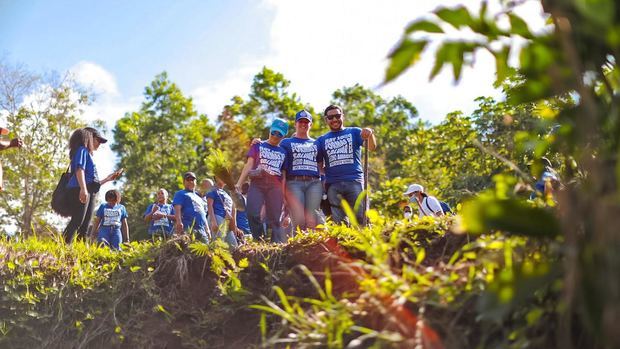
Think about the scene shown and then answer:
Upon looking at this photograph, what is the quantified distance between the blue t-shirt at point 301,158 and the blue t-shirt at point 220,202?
173cm

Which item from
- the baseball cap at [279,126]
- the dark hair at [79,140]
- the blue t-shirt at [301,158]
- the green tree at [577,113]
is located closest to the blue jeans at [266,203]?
the blue t-shirt at [301,158]

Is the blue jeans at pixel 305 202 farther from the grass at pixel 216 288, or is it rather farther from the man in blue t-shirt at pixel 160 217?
the man in blue t-shirt at pixel 160 217

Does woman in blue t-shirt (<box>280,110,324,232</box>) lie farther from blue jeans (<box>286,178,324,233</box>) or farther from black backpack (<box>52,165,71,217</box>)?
black backpack (<box>52,165,71,217</box>)

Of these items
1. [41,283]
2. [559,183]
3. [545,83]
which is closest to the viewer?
[545,83]

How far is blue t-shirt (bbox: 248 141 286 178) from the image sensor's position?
7.41 m

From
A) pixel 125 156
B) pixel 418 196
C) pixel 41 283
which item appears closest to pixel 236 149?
pixel 125 156

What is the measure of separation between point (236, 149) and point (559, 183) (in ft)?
89.9

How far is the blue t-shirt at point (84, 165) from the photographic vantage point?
7.36 meters

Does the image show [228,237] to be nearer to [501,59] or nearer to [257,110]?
[501,59]

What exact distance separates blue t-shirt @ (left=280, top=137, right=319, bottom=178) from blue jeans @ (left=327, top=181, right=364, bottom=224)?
333 millimetres

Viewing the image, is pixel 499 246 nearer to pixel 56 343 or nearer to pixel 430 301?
pixel 430 301

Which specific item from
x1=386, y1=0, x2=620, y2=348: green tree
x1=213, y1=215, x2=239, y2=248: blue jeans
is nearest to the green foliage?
x1=213, y1=215, x2=239, y2=248: blue jeans

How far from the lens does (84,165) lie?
7.40 meters

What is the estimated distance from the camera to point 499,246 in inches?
81.7
